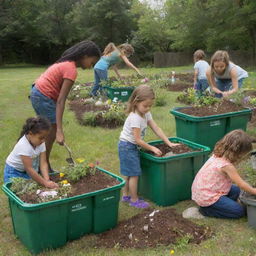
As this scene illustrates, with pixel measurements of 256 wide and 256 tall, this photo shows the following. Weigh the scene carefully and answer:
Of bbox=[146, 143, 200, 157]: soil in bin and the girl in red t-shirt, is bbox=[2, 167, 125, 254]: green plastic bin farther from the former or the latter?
the girl in red t-shirt

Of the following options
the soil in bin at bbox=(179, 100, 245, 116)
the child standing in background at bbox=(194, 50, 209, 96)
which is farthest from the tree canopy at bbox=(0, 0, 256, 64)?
the soil in bin at bbox=(179, 100, 245, 116)

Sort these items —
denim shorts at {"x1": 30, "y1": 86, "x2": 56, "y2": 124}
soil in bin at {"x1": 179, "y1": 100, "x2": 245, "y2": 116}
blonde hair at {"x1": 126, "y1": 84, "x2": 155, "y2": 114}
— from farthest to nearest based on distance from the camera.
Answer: soil in bin at {"x1": 179, "y1": 100, "x2": 245, "y2": 116}, denim shorts at {"x1": 30, "y1": 86, "x2": 56, "y2": 124}, blonde hair at {"x1": 126, "y1": 84, "x2": 155, "y2": 114}

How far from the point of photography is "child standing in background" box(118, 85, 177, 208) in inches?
171

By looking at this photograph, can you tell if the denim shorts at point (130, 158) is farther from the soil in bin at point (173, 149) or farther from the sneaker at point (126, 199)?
the sneaker at point (126, 199)

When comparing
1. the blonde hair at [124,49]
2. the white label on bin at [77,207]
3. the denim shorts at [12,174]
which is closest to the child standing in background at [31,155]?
the denim shorts at [12,174]

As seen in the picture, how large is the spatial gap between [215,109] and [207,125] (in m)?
0.42

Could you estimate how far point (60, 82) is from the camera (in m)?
4.71

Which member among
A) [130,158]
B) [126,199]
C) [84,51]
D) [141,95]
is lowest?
[126,199]

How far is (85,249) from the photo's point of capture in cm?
358

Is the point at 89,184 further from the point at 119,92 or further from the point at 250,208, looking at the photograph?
the point at 119,92

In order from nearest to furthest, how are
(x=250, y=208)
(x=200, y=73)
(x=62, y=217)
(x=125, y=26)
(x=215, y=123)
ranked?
1. (x=62, y=217)
2. (x=250, y=208)
3. (x=215, y=123)
4. (x=200, y=73)
5. (x=125, y=26)

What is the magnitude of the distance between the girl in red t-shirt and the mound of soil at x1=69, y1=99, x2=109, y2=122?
3734 millimetres

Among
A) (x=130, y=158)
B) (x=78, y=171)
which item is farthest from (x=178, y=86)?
(x=78, y=171)

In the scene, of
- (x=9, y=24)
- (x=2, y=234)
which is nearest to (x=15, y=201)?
(x=2, y=234)
